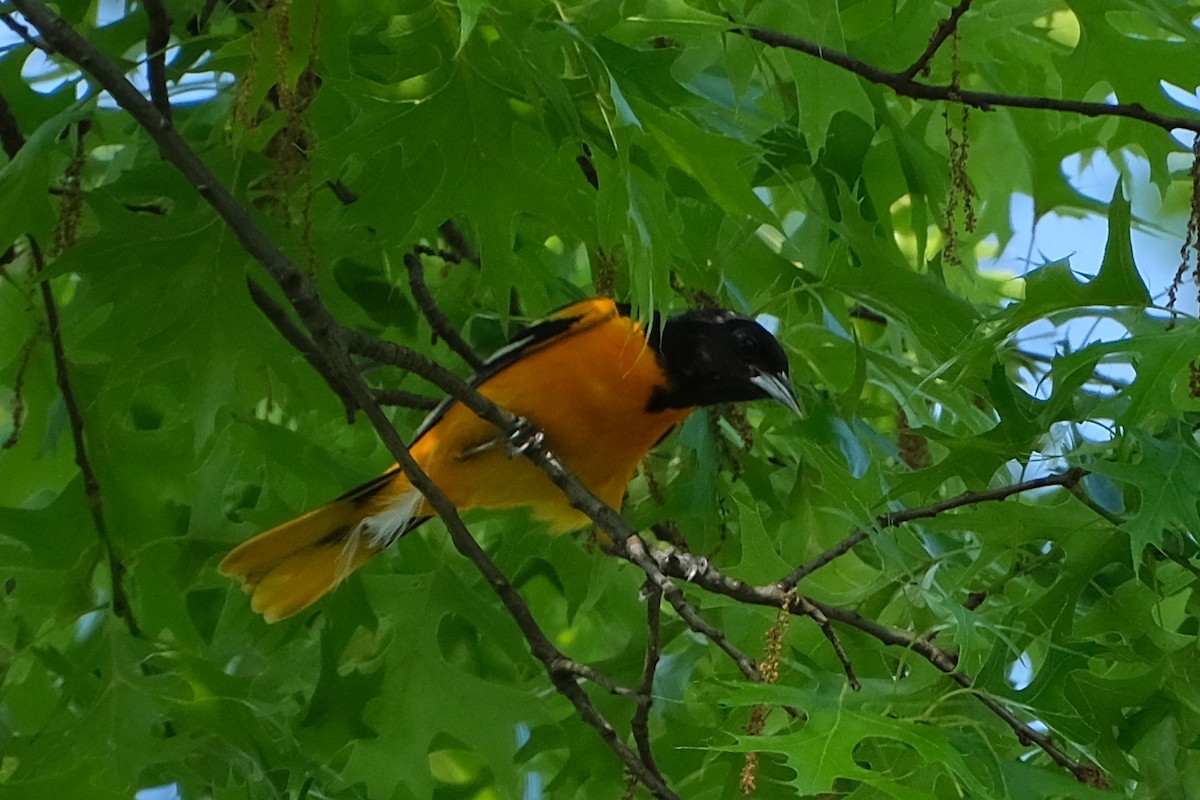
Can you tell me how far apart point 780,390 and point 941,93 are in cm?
78

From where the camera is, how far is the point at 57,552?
7.90 feet

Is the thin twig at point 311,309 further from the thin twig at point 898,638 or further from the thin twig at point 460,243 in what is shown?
the thin twig at point 460,243

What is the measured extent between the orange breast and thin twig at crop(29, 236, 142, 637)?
0.70m

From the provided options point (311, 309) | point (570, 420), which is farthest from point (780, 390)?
point (311, 309)

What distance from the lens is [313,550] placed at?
8.86 feet

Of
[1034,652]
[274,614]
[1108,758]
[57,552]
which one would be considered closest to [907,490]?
[1034,652]

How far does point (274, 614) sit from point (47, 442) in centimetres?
53

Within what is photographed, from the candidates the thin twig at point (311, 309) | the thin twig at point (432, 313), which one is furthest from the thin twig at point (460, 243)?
the thin twig at point (311, 309)

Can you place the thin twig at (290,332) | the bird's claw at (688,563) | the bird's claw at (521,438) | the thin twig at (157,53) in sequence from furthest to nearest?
the bird's claw at (521,438), the thin twig at (290,332), the thin twig at (157,53), the bird's claw at (688,563)

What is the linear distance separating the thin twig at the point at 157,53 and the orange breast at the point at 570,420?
38.7 inches

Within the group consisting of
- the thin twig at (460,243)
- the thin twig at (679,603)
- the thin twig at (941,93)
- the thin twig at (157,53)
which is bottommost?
the thin twig at (460,243)

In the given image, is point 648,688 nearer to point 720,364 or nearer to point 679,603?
point 679,603

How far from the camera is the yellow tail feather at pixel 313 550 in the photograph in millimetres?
2594

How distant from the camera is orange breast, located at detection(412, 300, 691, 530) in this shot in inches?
110
